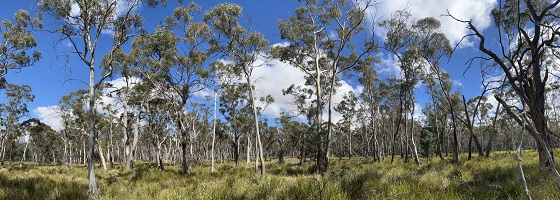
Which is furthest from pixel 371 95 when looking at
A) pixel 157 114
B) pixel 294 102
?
pixel 157 114

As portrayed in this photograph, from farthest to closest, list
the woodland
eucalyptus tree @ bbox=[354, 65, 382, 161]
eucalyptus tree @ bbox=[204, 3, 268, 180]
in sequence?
eucalyptus tree @ bbox=[354, 65, 382, 161]
eucalyptus tree @ bbox=[204, 3, 268, 180]
the woodland

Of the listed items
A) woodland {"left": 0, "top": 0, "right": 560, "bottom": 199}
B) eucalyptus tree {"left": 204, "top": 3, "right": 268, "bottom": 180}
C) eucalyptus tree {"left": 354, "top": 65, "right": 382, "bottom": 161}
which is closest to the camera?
woodland {"left": 0, "top": 0, "right": 560, "bottom": 199}

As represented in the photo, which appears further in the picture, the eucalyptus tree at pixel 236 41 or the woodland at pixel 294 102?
the eucalyptus tree at pixel 236 41

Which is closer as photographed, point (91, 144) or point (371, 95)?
point (91, 144)

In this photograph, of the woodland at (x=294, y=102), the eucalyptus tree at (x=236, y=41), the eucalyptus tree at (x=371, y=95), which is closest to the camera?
the woodland at (x=294, y=102)

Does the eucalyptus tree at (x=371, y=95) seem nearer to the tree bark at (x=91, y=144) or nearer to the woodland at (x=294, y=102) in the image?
the woodland at (x=294, y=102)

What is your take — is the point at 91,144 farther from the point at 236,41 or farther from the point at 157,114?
the point at 157,114

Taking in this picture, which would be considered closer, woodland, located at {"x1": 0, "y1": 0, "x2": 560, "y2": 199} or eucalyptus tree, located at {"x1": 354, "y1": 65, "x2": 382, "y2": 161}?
woodland, located at {"x1": 0, "y1": 0, "x2": 560, "y2": 199}

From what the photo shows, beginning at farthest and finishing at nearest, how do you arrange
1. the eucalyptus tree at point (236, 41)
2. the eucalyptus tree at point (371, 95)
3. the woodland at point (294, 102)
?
the eucalyptus tree at point (371, 95), the eucalyptus tree at point (236, 41), the woodland at point (294, 102)

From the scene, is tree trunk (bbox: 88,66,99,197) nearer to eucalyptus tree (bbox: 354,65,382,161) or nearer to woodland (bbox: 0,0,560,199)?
woodland (bbox: 0,0,560,199)

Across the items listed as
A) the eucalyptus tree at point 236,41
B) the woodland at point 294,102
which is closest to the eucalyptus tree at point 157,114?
the woodland at point 294,102

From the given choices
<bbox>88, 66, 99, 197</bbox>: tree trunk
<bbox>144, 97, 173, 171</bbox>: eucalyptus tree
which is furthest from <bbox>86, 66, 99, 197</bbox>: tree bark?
<bbox>144, 97, 173, 171</bbox>: eucalyptus tree

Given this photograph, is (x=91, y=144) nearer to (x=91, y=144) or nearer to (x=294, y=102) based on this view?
(x=91, y=144)

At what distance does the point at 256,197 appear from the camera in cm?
684
